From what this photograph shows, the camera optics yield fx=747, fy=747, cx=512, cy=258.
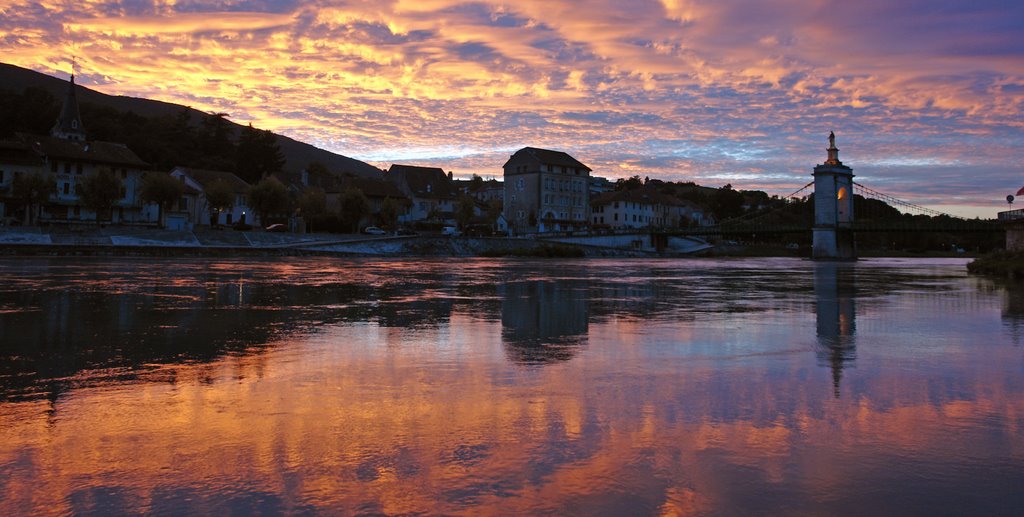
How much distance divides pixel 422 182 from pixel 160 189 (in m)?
57.4

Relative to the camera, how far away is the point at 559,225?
13075 cm

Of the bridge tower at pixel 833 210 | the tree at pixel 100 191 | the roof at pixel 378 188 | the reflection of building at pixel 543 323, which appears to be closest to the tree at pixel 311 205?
the roof at pixel 378 188

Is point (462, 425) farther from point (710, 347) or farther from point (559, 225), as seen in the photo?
point (559, 225)

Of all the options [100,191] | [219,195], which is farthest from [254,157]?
[100,191]

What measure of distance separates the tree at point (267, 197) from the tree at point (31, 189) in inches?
816

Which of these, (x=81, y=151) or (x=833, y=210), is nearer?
(x=81, y=151)

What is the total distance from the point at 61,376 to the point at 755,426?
8117 mm

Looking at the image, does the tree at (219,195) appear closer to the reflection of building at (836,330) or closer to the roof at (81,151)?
the roof at (81,151)

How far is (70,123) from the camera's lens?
102750 millimetres

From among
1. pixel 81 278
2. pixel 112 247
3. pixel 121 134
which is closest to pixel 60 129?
pixel 121 134

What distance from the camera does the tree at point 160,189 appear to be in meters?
78.2

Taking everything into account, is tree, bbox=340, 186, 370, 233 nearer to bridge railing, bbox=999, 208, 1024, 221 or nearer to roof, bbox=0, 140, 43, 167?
roof, bbox=0, 140, 43, 167

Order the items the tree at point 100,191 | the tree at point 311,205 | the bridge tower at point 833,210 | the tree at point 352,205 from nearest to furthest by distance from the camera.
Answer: the tree at point 100,191
the tree at point 311,205
the tree at point 352,205
the bridge tower at point 833,210

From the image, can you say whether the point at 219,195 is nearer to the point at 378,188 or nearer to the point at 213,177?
the point at 213,177
